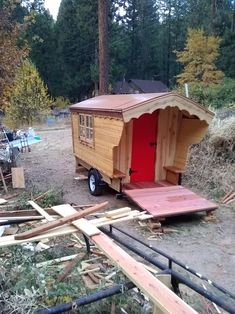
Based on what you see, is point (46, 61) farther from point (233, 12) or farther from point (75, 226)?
point (75, 226)

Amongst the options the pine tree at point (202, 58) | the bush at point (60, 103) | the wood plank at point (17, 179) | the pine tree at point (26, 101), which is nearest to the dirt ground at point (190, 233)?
the wood plank at point (17, 179)

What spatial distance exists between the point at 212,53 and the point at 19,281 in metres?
29.4

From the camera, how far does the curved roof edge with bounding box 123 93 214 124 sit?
21.5 feet

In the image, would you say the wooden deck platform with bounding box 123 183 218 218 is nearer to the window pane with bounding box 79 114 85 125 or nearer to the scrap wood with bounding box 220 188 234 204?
the scrap wood with bounding box 220 188 234 204

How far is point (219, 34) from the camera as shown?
30453 mm

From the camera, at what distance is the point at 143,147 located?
26.7 ft

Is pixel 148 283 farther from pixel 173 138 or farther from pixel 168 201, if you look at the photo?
pixel 173 138

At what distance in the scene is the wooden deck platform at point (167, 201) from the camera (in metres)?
6.36

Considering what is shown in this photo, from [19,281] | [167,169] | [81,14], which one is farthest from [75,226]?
[81,14]

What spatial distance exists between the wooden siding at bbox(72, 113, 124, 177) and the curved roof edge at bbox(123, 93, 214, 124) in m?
0.32

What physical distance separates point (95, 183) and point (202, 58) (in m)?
25.0

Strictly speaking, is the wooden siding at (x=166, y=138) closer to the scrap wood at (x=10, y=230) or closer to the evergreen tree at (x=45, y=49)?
the scrap wood at (x=10, y=230)

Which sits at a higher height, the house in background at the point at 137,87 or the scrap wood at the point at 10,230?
the house in background at the point at 137,87

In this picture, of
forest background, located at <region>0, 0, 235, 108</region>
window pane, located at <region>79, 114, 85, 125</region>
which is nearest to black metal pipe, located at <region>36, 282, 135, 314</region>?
window pane, located at <region>79, 114, 85, 125</region>
